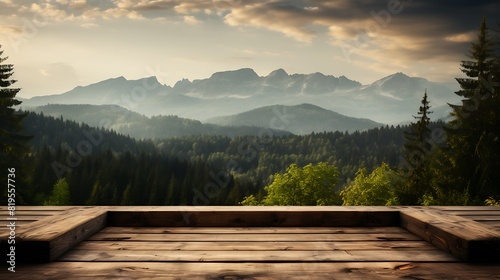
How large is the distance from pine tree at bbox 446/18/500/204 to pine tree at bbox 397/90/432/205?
18.6 ft

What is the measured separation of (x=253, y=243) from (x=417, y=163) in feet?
161

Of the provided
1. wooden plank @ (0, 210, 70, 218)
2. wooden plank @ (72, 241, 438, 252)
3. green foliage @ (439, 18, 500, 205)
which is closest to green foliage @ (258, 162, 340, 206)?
green foliage @ (439, 18, 500, 205)

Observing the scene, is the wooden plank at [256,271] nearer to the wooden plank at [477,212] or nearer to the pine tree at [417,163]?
the wooden plank at [477,212]

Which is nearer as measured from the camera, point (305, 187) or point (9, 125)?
point (9, 125)

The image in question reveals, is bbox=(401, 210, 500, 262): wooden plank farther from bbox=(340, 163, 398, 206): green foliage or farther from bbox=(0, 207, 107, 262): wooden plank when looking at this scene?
bbox=(340, 163, 398, 206): green foliage

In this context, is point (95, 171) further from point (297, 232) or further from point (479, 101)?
point (297, 232)

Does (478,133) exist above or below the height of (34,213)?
above

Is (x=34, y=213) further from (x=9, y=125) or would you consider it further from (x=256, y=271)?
(x=9, y=125)

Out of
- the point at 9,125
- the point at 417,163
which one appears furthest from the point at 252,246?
the point at 417,163

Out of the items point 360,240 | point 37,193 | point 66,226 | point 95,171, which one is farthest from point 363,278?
point 95,171

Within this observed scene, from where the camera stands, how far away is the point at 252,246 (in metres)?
4.04

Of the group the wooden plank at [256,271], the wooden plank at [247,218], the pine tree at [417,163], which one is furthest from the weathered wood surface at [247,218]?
the pine tree at [417,163]

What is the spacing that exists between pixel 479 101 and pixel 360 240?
43.6 meters

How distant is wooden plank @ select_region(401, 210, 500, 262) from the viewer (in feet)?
11.6
